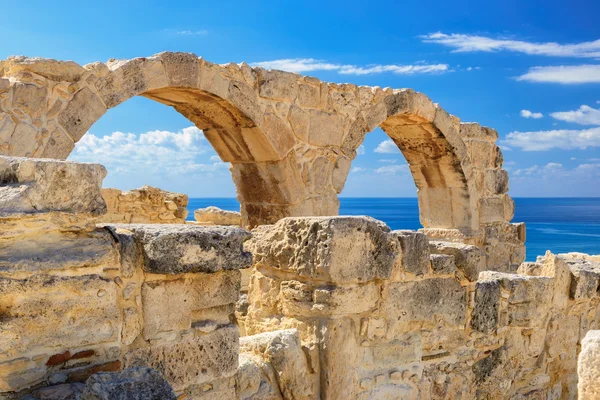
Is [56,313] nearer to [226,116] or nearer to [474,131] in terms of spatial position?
[226,116]

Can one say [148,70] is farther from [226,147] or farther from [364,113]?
[364,113]

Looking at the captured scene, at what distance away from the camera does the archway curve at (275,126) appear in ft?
17.5

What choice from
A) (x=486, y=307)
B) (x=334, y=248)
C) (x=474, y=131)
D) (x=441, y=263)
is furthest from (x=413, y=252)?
(x=474, y=131)

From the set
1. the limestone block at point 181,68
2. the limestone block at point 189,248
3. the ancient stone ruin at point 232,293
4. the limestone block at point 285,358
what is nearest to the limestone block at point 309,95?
the ancient stone ruin at point 232,293

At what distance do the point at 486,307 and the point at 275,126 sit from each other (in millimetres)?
3708

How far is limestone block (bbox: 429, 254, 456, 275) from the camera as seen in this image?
3.44 metres

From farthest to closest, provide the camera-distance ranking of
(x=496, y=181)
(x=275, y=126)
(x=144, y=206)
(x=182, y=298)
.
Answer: (x=496, y=181), (x=144, y=206), (x=275, y=126), (x=182, y=298)

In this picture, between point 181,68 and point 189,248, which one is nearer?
point 189,248

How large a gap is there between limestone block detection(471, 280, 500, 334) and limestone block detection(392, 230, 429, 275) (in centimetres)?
56

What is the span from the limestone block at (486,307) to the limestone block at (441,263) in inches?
14.2

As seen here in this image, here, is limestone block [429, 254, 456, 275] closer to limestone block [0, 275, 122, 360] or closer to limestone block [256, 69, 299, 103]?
limestone block [0, 275, 122, 360]

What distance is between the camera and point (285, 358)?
2.93m

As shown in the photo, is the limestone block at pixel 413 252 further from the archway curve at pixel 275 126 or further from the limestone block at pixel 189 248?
the archway curve at pixel 275 126

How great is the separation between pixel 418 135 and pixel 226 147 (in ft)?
10.9
